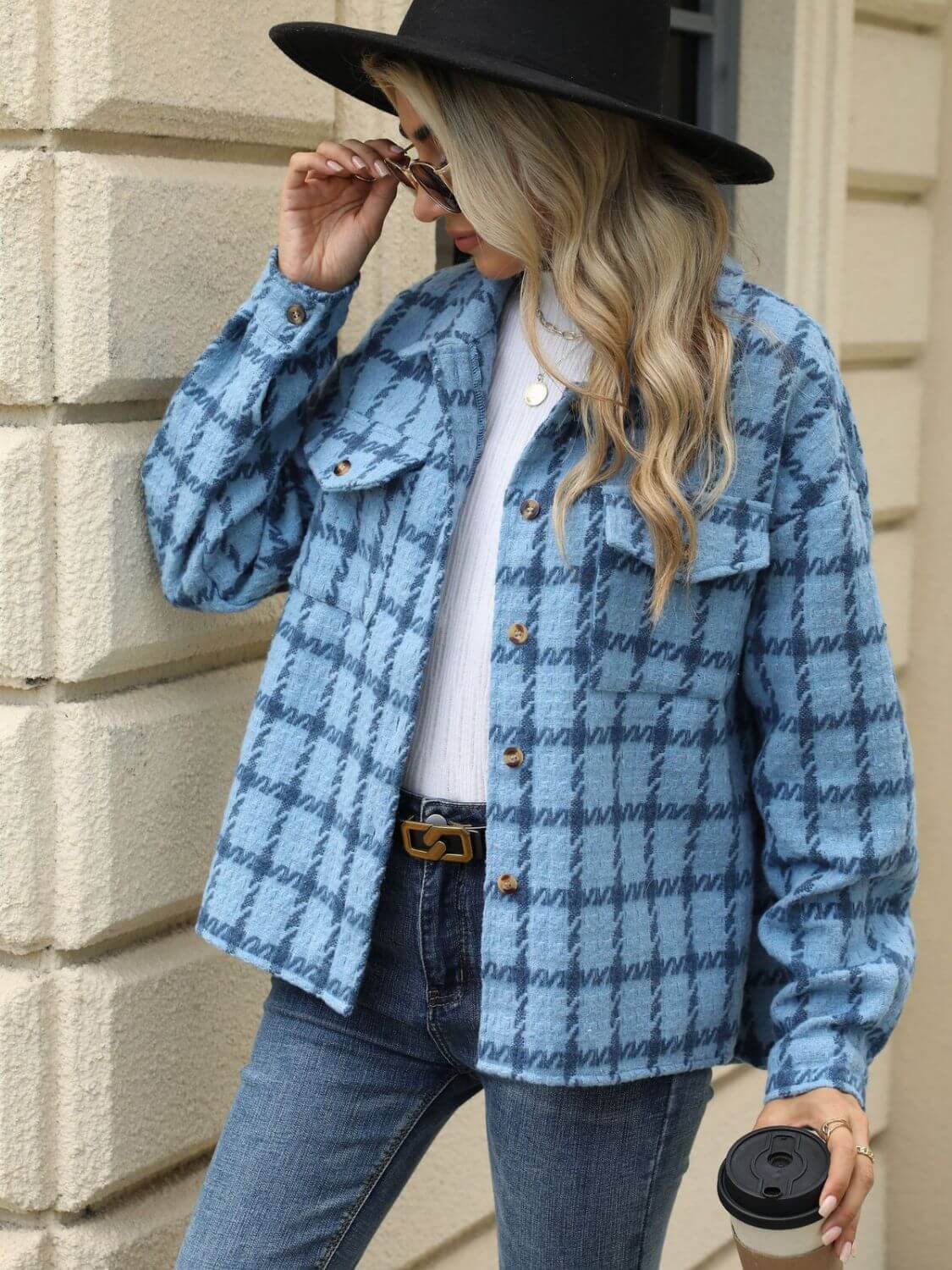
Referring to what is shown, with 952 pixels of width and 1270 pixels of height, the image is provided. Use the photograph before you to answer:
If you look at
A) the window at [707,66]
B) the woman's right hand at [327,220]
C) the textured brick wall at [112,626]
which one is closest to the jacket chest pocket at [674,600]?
the woman's right hand at [327,220]

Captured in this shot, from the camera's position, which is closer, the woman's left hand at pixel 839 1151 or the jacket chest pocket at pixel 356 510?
the woman's left hand at pixel 839 1151

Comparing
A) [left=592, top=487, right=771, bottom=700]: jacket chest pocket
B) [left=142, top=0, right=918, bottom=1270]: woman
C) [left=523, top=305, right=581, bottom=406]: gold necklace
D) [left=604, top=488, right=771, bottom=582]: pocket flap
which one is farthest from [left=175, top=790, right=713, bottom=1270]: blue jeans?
Answer: [left=523, top=305, right=581, bottom=406]: gold necklace

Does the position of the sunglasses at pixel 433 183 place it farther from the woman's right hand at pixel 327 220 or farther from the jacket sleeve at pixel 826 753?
the jacket sleeve at pixel 826 753

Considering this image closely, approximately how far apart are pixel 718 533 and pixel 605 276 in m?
Answer: 0.32

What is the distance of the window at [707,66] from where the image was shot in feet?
11.4

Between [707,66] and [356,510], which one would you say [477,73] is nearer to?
[356,510]

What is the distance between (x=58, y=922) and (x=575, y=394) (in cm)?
98

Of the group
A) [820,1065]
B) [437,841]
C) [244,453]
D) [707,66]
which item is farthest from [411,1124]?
[707,66]

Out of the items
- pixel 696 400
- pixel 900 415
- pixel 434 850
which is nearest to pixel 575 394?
pixel 696 400

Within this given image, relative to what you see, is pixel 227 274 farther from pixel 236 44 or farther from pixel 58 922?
pixel 58 922

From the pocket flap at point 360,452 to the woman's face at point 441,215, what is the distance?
0.72ft

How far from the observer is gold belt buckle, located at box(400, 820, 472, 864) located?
194 centimetres

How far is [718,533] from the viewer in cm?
194

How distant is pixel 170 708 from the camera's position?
236cm
